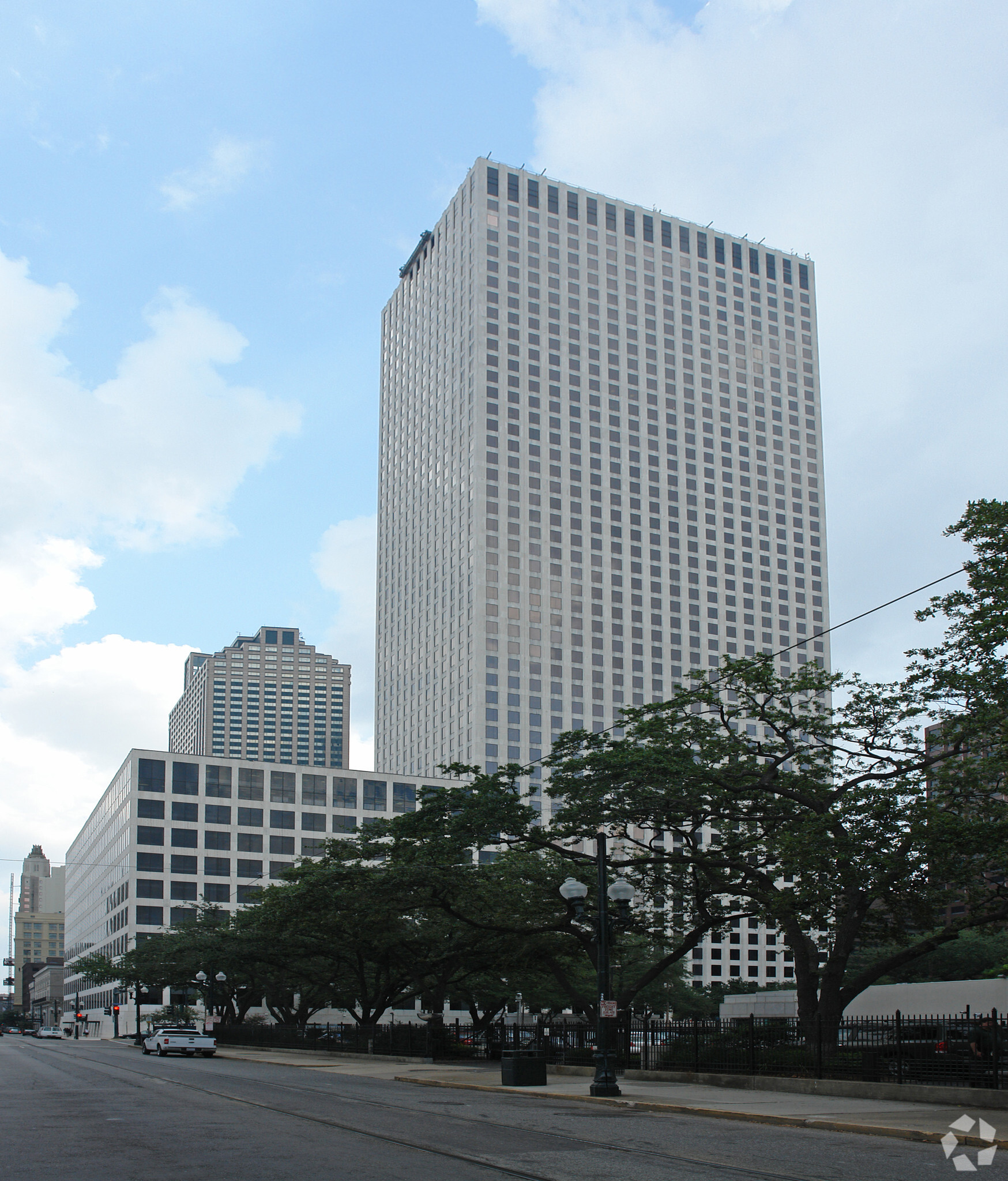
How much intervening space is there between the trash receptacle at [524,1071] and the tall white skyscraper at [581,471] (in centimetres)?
11300

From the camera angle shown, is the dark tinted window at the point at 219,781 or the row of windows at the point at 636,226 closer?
the dark tinted window at the point at 219,781

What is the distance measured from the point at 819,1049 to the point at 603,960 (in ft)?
16.7

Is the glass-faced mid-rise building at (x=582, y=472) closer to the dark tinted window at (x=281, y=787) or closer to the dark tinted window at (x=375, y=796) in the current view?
the dark tinted window at (x=375, y=796)

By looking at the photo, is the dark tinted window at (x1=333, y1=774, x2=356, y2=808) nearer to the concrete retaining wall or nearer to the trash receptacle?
the concrete retaining wall

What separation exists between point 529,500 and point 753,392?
4308 cm

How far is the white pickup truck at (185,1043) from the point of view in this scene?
5144 centimetres

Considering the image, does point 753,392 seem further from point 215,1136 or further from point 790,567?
point 215,1136

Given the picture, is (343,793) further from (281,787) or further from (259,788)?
(259,788)

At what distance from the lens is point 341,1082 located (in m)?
30.0

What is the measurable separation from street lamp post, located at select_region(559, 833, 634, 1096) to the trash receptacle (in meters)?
1.68

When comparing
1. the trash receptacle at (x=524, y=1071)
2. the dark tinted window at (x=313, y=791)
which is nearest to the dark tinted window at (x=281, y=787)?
the dark tinted window at (x=313, y=791)

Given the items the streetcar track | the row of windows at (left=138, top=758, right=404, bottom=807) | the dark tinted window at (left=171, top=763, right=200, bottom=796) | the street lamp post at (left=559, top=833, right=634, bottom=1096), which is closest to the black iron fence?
the street lamp post at (left=559, top=833, right=634, bottom=1096)

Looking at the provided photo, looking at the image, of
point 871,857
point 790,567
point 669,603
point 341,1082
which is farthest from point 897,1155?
point 790,567

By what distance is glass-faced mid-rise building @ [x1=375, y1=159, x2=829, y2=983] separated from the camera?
14962 centimetres
